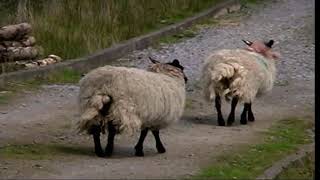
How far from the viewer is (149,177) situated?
26.1 feet

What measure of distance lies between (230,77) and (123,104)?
8.45ft

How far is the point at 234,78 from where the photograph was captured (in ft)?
35.9

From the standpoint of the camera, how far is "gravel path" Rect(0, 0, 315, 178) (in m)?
8.37

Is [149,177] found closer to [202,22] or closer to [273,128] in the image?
[273,128]

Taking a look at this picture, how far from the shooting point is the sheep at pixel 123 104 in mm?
8680

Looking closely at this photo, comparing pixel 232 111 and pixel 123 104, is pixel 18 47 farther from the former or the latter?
pixel 123 104

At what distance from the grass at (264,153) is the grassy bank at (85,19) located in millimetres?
5574

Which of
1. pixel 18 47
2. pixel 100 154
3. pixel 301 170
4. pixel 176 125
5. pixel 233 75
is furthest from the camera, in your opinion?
pixel 18 47

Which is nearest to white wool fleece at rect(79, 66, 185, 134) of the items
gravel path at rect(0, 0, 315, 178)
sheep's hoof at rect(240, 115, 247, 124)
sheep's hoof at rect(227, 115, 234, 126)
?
gravel path at rect(0, 0, 315, 178)

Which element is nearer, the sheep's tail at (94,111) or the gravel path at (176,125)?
the gravel path at (176,125)

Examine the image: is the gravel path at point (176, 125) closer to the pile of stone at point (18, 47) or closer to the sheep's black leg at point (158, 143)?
the sheep's black leg at point (158, 143)

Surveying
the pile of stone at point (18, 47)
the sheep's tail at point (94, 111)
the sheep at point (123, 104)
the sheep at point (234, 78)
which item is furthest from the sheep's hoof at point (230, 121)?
the pile of stone at point (18, 47)

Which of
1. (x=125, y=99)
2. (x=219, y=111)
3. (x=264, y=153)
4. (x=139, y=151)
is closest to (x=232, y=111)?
(x=219, y=111)

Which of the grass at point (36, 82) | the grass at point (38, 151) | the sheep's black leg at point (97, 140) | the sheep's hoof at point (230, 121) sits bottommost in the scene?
the grass at point (36, 82)
